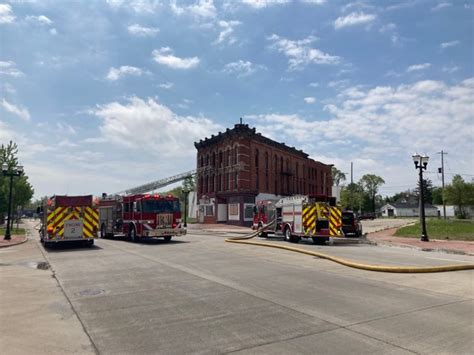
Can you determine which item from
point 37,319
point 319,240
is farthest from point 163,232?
point 37,319

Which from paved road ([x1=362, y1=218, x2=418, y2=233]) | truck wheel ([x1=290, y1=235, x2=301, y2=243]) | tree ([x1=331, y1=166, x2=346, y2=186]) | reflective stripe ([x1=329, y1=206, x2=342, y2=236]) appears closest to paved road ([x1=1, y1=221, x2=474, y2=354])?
reflective stripe ([x1=329, y1=206, x2=342, y2=236])

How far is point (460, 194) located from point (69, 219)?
6207 centimetres

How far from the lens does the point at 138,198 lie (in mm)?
23188

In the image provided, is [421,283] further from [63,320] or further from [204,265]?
[63,320]

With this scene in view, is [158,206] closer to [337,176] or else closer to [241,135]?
[241,135]

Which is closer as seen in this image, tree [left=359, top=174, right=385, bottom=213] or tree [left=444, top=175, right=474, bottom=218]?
tree [left=444, top=175, right=474, bottom=218]

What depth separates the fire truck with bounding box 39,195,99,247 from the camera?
65.0ft

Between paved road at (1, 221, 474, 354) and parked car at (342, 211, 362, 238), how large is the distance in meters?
17.6

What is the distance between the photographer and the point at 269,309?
7.27 m

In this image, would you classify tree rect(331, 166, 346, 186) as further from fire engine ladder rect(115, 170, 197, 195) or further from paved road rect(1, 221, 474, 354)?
paved road rect(1, 221, 474, 354)

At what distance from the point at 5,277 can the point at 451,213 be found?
419 feet

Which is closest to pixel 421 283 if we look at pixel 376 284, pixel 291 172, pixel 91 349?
pixel 376 284

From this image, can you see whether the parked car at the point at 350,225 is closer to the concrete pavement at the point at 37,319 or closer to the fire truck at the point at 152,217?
the fire truck at the point at 152,217

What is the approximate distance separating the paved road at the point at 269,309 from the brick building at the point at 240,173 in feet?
134
